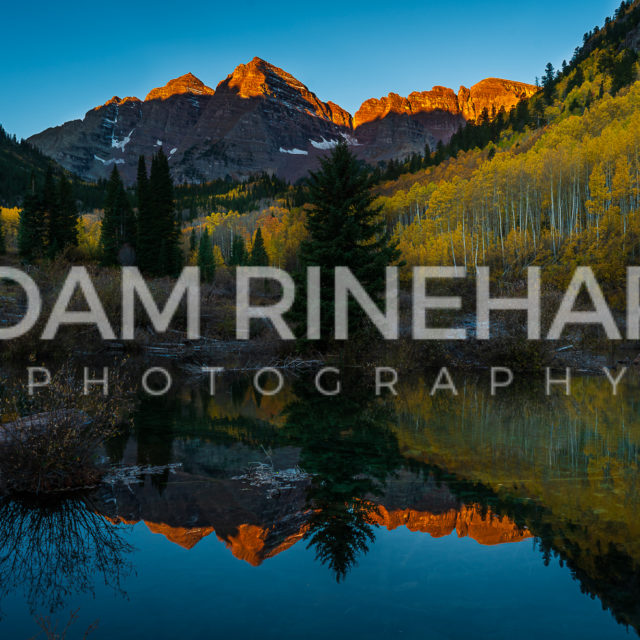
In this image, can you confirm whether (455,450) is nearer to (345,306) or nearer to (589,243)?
(345,306)

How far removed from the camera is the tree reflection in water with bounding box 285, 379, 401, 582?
5.76 m

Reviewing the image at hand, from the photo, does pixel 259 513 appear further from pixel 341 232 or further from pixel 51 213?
pixel 51 213

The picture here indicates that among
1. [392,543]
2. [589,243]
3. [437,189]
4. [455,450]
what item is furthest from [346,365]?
[437,189]

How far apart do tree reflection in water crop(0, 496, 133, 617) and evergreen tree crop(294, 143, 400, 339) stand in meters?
17.0

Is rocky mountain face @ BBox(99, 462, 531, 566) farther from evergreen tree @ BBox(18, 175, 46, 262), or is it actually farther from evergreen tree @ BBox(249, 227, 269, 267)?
evergreen tree @ BBox(249, 227, 269, 267)

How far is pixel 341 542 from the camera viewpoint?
5.70 meters

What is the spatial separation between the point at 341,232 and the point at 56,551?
1912 cm

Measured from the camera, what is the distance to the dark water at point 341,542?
14.2 ft

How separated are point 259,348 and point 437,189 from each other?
58334 mm

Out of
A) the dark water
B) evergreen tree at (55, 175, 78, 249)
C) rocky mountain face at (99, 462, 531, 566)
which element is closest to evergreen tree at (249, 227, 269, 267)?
evergreen tree at (55, 175, 78, 249)

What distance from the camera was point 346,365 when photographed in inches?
960

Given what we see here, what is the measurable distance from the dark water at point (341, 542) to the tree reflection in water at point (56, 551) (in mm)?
21

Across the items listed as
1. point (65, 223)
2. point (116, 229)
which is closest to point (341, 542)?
point (116, 229)

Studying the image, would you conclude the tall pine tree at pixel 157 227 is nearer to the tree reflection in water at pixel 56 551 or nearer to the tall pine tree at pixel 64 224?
the tall pine tree at pixel 64 224
